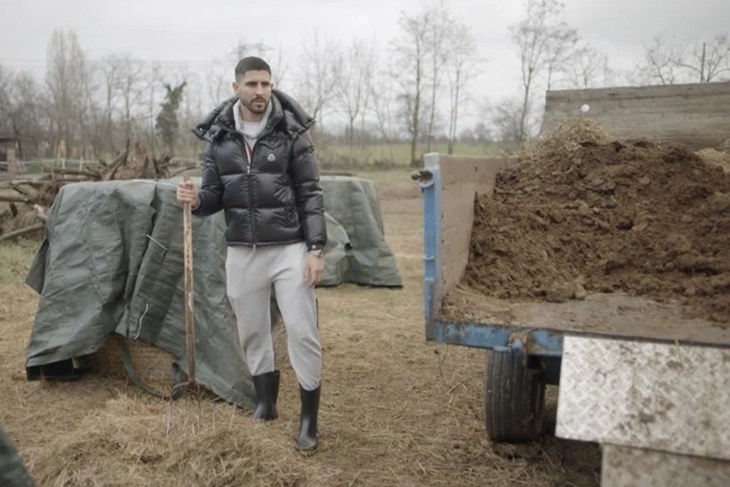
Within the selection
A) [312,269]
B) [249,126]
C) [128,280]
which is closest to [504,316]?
[312,269]

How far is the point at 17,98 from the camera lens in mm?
46000

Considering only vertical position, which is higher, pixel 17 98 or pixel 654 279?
pixel 17 98

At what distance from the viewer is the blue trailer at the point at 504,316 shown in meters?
2.44

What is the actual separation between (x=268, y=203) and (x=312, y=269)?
0.39 metres

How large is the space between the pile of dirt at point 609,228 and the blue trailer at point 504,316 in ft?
0.36

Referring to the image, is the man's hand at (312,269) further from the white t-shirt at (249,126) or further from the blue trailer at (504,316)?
the blue trailer at (504,316)

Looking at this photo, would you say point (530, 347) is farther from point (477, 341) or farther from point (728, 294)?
point (728, 294)

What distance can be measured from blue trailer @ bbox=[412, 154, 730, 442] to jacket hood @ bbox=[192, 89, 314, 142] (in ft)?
2.95

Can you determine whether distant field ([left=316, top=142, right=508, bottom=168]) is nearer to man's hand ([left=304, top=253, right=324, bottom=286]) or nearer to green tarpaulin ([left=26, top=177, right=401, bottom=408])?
green tarpaulin ([left=26, top=177, right=401, bottom=408])

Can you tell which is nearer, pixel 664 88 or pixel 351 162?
pixel 664 88

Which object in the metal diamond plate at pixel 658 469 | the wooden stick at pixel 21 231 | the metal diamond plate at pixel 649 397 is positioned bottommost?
the wooden stick at pixel 21 231

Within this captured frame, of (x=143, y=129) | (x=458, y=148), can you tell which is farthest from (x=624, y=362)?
(x=143, y=129)

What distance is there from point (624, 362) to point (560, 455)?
62.1 inches

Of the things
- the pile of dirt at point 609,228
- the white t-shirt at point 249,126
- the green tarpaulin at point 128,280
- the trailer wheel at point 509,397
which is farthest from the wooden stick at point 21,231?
the trailer wheel at point 509,397
